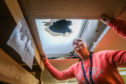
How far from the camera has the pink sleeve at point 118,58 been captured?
2.88ft

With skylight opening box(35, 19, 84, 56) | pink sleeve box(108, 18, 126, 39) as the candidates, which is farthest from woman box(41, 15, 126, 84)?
skylight opening box(35, 19, 84, 56)

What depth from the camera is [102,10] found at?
2.51 ft

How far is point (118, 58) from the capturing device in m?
0.92

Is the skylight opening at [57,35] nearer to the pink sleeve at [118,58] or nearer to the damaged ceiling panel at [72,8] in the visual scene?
the damaged ceiling panel at [72,8]

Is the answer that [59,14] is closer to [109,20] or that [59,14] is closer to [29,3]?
[29,3]

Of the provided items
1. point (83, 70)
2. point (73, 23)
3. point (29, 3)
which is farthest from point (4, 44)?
point (83, 70)

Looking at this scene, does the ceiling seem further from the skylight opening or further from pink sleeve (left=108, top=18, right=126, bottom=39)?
the skylight opening

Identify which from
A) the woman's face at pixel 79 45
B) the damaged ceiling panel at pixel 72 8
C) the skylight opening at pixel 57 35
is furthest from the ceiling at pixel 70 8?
the woman's face at pixel 79 45

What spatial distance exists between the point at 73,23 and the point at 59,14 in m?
0.39

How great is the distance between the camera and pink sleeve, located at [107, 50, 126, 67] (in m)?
0.88

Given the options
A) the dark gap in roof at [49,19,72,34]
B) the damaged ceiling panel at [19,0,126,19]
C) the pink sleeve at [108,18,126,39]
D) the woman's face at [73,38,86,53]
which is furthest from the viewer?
the woman's face at [73,38,86,53]

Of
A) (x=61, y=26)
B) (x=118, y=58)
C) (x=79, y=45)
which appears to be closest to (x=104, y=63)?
(x=118, y=58)

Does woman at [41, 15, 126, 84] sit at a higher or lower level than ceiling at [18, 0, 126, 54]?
lower

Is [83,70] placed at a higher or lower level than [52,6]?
lower
